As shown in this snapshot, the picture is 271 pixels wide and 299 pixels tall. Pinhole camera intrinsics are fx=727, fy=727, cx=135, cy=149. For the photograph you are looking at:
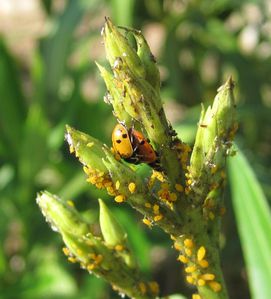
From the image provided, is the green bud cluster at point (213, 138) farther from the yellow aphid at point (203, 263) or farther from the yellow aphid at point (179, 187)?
the yellow aphid at point (203, 263)

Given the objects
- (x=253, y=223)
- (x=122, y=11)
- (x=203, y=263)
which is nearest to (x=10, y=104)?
(x=122, y=11)

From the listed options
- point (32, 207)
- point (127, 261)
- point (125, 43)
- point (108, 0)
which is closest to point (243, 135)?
point (108, 0)

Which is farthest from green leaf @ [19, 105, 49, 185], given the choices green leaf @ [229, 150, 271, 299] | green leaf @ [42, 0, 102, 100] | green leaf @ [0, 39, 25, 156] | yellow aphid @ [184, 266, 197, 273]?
yellow aphid @ [184, 266, 197, 273]

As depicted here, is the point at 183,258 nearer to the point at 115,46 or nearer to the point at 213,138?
the point at 213,138

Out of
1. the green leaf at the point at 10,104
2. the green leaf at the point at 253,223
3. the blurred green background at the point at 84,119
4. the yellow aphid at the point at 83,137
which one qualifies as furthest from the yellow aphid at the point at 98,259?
the green leaf at the point at 10,104

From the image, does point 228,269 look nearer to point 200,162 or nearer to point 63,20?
point 63,20

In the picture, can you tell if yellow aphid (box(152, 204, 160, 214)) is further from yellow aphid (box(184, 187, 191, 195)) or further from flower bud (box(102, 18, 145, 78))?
flower bud (box(102, 18, 145, 78))
